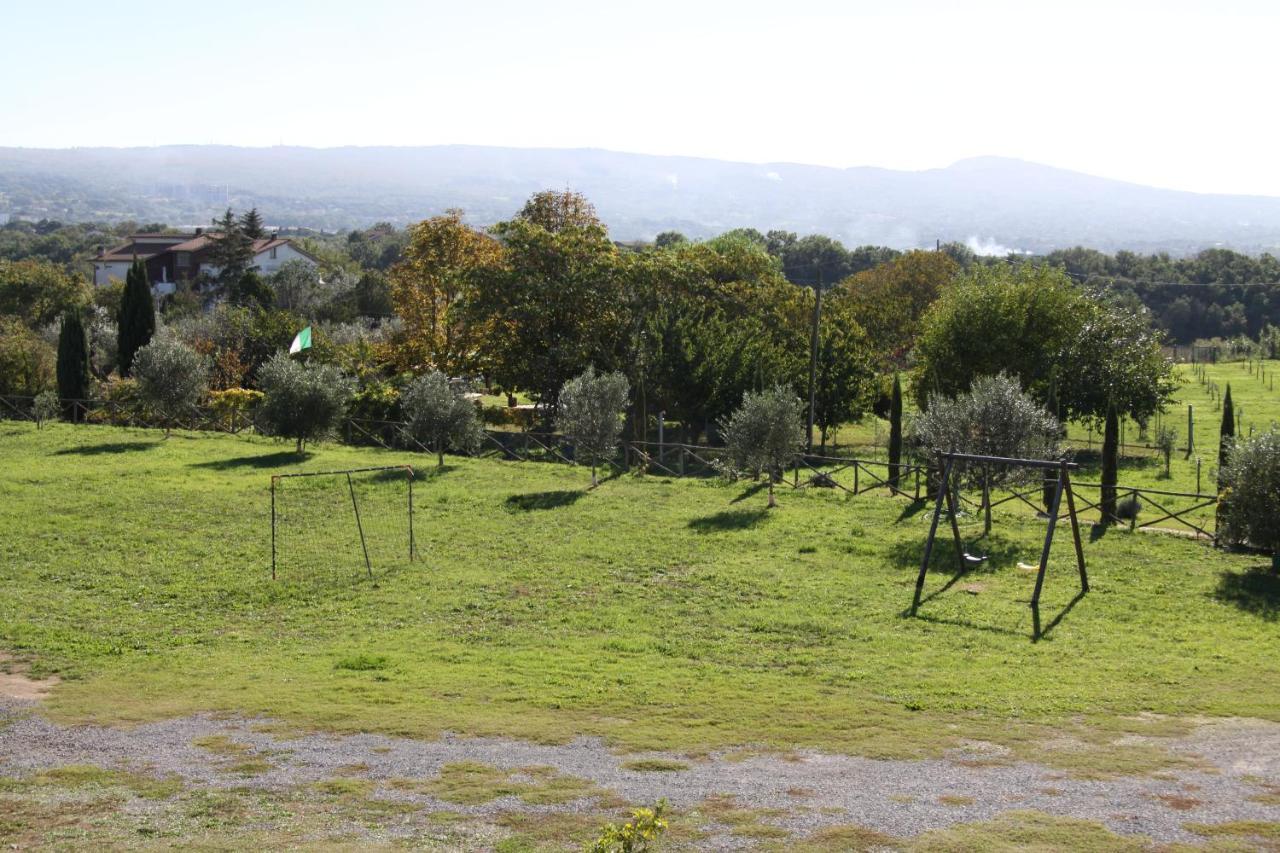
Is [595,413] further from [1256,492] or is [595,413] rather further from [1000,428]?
[1256,492]

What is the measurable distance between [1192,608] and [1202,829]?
12897mm

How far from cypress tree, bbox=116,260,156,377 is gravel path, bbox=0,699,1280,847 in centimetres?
4139

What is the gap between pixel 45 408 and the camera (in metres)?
46.5

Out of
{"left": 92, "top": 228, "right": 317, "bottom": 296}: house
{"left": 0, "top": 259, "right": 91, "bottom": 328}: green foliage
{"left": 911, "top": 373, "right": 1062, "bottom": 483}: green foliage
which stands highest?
{"left": 92, "top": 228, "right": 317, "bottom": 296}: house

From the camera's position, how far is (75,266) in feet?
434

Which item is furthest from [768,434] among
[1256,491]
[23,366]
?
[23,366]

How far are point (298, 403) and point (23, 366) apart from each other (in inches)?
810

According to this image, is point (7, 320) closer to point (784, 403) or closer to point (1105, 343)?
point (784, 403)

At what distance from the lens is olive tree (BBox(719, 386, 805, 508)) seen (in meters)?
34.2

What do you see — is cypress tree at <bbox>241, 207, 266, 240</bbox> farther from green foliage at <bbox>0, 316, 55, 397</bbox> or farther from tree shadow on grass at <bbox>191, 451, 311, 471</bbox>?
tree shadow on grass at <bbox>191, 451, 311, 471</bbox>

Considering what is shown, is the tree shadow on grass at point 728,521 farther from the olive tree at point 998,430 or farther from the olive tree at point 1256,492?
the olive tree at point 1256,492

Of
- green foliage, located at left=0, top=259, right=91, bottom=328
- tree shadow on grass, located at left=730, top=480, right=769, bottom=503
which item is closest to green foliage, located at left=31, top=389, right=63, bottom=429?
tree shadow on grass, located at left=730, top=480, right=769, bottom=503

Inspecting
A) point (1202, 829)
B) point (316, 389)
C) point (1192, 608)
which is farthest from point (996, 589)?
point (316, 389)

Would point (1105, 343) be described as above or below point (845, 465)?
above
